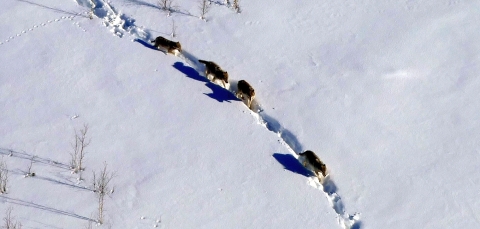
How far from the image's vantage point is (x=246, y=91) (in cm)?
1927

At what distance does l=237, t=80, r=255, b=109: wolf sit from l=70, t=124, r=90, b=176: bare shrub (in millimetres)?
4455

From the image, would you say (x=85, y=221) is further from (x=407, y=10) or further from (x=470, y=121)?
(x=407, y=10)

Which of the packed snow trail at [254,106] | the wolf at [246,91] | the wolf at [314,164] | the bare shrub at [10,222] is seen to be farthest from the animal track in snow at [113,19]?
the bare shrub at [10,222]

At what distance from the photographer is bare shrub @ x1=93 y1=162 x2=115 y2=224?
1659 cm

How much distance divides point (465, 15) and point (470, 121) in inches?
171

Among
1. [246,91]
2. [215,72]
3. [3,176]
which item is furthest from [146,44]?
[3,176]

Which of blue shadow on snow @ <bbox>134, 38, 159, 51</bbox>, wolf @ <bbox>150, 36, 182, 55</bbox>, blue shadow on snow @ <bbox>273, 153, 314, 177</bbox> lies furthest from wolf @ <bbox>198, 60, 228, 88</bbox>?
blue shadow on snow @ <bbox>273, 153, 314, 177</bbox>

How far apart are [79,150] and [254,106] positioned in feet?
16.7

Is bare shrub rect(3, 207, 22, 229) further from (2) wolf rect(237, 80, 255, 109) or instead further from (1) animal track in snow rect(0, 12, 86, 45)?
(2) wolf rect(237, 80, 255, 109)

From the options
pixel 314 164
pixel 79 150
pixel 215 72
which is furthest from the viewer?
pixel 215 72

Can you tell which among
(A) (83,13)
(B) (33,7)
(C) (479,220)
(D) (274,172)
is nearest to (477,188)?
(C) (479,220)

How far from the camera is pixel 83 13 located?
21766mm

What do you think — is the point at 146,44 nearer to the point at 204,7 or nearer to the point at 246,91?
the point at 204,7

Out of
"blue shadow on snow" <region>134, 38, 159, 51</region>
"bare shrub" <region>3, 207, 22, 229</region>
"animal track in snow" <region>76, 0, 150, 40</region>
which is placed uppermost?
"animal track in snow" <region>76, 0, 150, 40</region>
